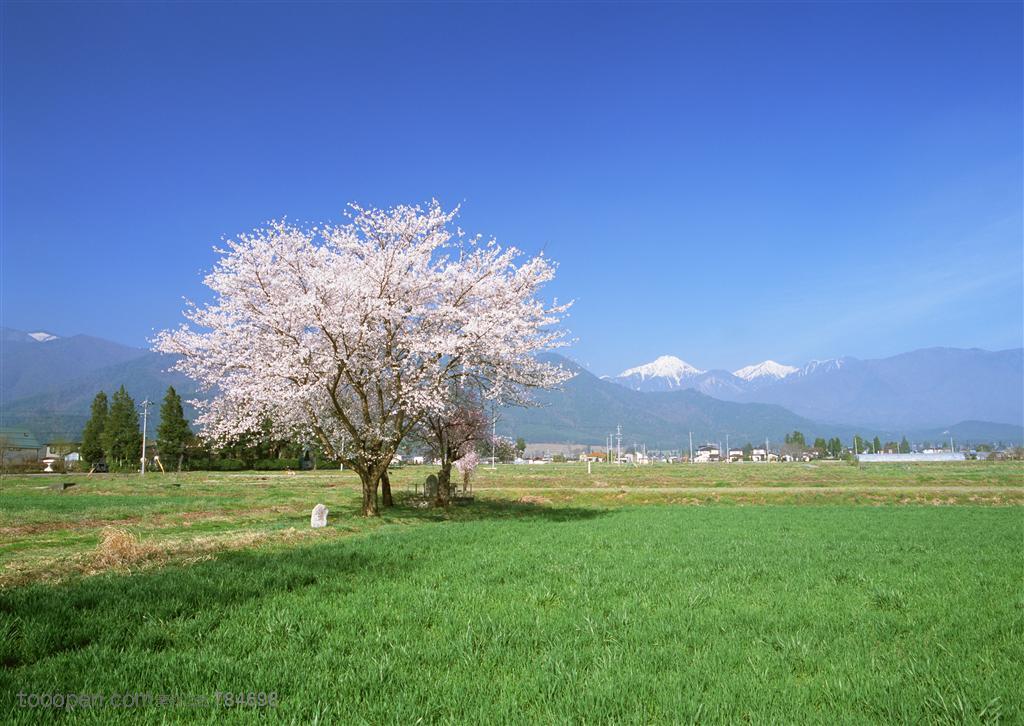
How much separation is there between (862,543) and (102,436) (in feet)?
377

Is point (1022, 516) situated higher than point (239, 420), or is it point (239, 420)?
point (239, 420)

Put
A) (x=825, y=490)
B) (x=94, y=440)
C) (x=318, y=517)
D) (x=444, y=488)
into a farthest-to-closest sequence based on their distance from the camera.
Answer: (x=94, y=440) → (x=825, y=490) → (x=444, y=488) → (x=318, y=517)

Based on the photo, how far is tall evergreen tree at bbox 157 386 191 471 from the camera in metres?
101

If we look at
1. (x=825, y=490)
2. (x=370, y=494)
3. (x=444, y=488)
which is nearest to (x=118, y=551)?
(x=370, y=494)

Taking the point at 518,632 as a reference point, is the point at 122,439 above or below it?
above

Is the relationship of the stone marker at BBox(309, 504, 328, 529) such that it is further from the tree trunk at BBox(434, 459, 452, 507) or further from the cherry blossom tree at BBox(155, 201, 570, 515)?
the tree trunk at BBox(434, 459, 452, 507)

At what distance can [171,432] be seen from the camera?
10138 cm

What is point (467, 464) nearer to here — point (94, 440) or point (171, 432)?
point (171, 432)

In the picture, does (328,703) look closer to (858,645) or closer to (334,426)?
(858,645)

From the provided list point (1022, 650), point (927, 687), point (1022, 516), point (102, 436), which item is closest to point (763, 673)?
point (927, 687)

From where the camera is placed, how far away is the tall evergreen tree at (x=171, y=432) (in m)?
101

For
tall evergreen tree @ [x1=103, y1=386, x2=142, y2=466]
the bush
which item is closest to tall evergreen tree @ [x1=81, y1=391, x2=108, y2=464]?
tall evergreen tree @ [x1=103, y1=386, x2=142, y2=466]

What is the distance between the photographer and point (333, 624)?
321 inches

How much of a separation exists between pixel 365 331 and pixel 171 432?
92.2 metres
